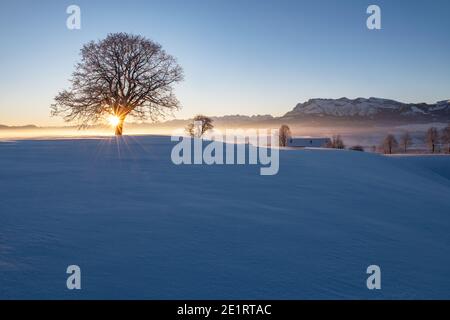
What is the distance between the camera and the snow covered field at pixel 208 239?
3105mm

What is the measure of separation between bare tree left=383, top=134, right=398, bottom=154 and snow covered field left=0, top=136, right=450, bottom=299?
100089 mm

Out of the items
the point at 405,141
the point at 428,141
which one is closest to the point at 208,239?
the point at 428,141

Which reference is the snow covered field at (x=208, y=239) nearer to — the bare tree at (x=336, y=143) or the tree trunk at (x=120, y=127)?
the tree trunk at (x=120, y=127)

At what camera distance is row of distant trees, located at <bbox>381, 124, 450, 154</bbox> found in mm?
86625

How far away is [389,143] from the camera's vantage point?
3836 inches

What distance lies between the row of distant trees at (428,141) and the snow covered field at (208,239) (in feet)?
314

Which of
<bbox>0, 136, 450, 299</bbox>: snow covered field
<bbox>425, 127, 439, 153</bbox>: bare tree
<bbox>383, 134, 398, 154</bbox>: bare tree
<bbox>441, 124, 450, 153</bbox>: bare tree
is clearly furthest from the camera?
<bbox>383, 134, 398, 154</bbox>: bare tree

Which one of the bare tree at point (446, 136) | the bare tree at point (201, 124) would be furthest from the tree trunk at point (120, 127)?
the bare tree at point (446, 136)

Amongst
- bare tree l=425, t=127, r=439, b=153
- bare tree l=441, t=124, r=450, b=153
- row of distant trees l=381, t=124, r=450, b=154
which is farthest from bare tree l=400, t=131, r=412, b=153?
bare tree l=441, t=124, r=450, b=153

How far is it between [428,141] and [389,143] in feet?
35.8

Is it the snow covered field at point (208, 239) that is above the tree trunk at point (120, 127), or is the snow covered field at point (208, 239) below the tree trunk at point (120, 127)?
below

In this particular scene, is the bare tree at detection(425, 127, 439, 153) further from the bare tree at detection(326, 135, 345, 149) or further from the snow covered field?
the snow covered field

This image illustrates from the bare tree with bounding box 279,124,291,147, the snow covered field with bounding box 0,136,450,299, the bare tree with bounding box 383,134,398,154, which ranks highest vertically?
the bare tree with bounding box 279,124,291,147
